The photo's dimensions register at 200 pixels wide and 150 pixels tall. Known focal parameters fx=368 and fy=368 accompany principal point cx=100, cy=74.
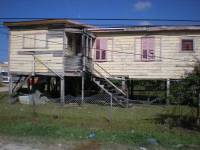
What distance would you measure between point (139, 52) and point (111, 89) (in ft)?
10.3

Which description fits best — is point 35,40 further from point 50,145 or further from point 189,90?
point 50,145

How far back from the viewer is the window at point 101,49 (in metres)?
25.6

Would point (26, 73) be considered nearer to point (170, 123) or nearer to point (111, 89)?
point (111, 89)

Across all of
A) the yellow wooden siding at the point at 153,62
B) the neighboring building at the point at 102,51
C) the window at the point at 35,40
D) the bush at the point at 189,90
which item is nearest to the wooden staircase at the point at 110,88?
the neighboring building at the point at 102,51

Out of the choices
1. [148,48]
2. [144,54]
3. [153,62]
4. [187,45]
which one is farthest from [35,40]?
[187,45]

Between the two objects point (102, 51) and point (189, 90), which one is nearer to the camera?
point (189, 90)

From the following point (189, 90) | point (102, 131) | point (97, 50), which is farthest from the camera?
point (97, 50)

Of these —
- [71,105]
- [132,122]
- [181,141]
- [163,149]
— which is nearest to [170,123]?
[132,122]

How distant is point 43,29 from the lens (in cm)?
2461

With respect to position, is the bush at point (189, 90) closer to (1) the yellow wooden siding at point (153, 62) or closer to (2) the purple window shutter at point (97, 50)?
(1) the yellow wooden siding at point (153, 62)

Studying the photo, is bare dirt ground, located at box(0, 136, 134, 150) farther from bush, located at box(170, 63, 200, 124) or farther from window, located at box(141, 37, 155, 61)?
window, located at box(141, 37, 155, 61)

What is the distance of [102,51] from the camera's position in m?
25.7

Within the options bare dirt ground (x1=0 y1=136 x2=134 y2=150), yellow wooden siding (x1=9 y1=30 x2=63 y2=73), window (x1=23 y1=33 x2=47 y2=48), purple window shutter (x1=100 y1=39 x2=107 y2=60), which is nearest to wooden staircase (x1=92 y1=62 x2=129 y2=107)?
purple window shutter (x1=100 y1=39 x2=107 y2=60)

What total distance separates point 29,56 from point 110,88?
19.4 ft
